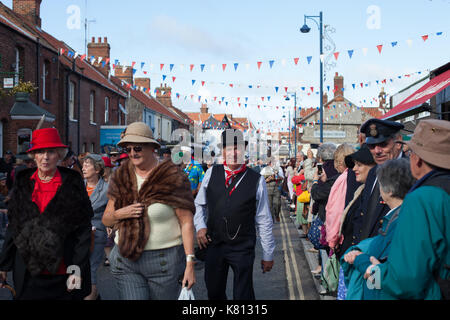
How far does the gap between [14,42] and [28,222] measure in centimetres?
1758

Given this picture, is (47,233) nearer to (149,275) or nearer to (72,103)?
(149,275)

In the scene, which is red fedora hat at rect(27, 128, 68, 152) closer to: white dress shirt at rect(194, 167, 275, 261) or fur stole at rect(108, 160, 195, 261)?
fur stole at rect(108, 160, 195, 261)

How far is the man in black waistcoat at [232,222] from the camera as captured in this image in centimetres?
431

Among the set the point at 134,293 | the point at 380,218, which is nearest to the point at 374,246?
the point at 380,218

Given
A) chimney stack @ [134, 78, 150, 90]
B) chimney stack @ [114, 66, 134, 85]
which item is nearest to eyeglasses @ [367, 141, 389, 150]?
chimney stack @ [114, 66, 134, 85]

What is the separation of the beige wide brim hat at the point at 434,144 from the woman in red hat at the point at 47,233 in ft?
8.73

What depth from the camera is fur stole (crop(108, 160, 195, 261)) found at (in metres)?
3.52

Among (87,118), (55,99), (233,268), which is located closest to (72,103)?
(87,118)

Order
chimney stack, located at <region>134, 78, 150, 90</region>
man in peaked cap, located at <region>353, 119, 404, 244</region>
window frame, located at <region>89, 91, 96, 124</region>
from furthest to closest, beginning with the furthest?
chimney stack, located at <region>134, 78, 150, 90</region>
window frame, located at <region>89, 91, 96, 124</region>
man in peaked cap, located at <region>353, 119, 404, 244</region>

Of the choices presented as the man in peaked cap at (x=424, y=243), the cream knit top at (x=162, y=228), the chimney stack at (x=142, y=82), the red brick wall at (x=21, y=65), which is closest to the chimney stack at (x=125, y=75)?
the chimney stack at (x=142, y=82)

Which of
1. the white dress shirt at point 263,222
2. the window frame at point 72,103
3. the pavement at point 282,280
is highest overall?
the window frame at point 72,103

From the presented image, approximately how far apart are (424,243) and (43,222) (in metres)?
2.78

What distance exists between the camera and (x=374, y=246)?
283 cm

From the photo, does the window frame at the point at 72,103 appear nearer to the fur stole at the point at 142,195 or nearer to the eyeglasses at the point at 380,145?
the fur stole at the point at 142,195
